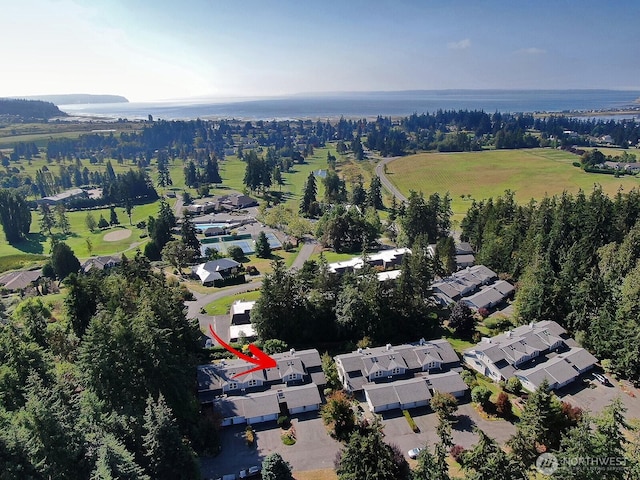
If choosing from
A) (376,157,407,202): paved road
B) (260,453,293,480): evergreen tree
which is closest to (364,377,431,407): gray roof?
(260,453,293,480): evergreen tree

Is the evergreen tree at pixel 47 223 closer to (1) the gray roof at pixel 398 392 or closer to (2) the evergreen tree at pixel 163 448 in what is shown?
(2) the evergreen tree at pixel 163 448

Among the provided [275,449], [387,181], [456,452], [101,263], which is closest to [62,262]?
[101,263]

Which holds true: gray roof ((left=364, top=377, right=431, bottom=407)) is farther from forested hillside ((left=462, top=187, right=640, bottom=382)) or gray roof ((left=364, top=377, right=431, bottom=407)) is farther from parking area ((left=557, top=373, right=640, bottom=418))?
forested hillside ((left=462, top=187, right=640, bottom=382))

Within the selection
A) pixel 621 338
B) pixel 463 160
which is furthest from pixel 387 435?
pixel 463 160

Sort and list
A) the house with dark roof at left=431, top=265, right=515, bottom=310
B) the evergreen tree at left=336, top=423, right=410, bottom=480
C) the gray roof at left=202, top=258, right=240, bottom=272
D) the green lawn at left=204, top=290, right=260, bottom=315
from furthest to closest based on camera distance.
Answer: the gray roof at left=202, top=258, right=240, bottom=272 → the green lawn at left=204, top=290, right=260, bottom=315 → the house with dark roof at left=431, top=265, right=515, bottom=310 → the evergreen tree at left=336, top=423, right=410, bottom=480

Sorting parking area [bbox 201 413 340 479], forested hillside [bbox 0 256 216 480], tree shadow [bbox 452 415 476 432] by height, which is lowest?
parking area [bbox 201 413 340 479]

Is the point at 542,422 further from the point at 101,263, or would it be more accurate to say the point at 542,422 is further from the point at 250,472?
the point at 101,263

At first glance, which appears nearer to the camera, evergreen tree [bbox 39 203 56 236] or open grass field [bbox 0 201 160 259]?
open grass field [bbox 0 201 160 259]
